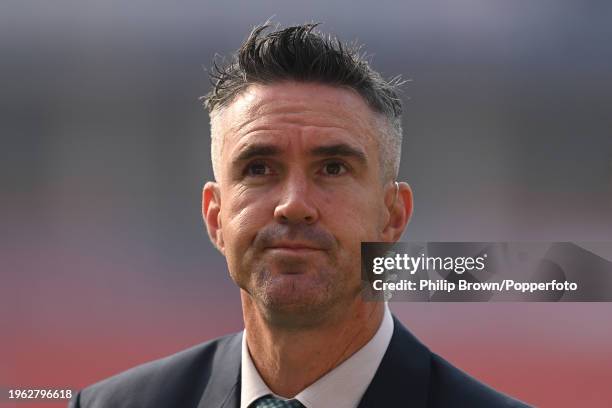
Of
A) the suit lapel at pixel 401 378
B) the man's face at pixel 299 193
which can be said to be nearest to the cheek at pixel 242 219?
the man's face at pixel 299 193

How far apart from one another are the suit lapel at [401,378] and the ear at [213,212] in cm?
42

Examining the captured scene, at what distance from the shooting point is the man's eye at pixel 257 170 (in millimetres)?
1412

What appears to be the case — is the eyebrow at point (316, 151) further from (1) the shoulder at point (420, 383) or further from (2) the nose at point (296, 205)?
(1) the shoulder at point (420, 383)

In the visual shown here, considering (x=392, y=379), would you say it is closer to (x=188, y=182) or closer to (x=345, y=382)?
(x=345, y=382)

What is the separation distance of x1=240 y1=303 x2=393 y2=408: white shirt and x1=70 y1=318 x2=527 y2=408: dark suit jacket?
0.02 metres

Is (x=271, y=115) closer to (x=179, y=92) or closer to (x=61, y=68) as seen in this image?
(x=179, y=92)

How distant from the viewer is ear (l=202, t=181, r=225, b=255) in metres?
1.59

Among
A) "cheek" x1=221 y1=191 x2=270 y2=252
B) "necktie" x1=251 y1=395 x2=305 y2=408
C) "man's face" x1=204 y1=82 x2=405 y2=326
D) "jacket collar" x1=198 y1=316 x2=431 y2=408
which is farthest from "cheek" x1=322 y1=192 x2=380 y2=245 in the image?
"necktie" x1=251 y1=395 x2=305 y2=408

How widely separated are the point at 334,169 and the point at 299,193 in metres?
0.10

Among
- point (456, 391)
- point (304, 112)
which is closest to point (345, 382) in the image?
point (456, 391)

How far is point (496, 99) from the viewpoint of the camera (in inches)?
69.8

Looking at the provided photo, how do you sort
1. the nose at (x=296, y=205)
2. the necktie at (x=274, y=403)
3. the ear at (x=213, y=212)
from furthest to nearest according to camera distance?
1. the ear at (x=213, y=212)
2. the necktie at (x=274, y=403)
3. the nose at (x=296, y=205)

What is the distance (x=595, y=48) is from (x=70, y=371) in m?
1.52

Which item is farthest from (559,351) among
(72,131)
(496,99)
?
(72,131)
